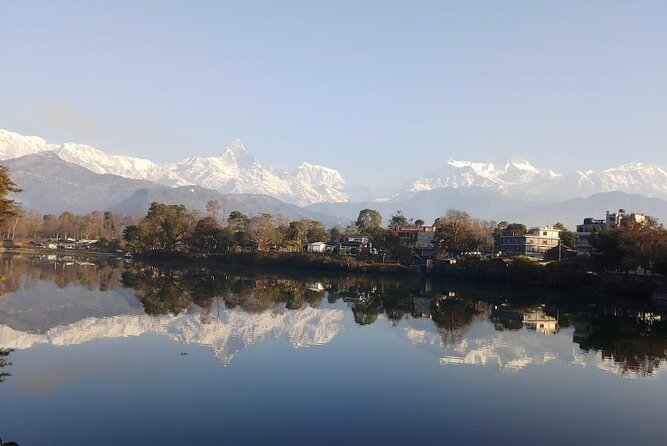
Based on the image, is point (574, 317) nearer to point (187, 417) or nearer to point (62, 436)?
point (187, 417)

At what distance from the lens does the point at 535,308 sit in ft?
153

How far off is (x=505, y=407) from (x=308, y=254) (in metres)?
71.4

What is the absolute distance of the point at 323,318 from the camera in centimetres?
3741

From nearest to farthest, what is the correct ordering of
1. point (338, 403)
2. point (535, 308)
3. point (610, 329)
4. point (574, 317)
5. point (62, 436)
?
point (62, 436) < point (338, 403) < point (610, 329) < point (574, 317) < point (535, 308)

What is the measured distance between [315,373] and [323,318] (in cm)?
1628

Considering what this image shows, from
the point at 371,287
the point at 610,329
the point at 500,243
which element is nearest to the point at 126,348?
the point at 610,329

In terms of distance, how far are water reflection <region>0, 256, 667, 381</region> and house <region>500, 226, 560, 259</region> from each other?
40.0 meters

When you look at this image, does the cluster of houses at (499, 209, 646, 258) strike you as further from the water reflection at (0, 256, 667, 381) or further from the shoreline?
the water reflection at (0, 256, 667, 381)

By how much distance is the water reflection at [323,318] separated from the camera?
87.3 ft

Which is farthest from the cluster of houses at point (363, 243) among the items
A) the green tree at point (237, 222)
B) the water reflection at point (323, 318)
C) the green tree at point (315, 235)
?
the water reflection at point (323, 318)

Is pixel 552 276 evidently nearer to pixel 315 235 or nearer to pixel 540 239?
pixel 540 239

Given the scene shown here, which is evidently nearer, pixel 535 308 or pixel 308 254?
pixel 535 308

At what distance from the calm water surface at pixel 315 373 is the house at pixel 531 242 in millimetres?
55119

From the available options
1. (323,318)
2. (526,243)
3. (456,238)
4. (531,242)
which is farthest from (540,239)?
(323,318)
